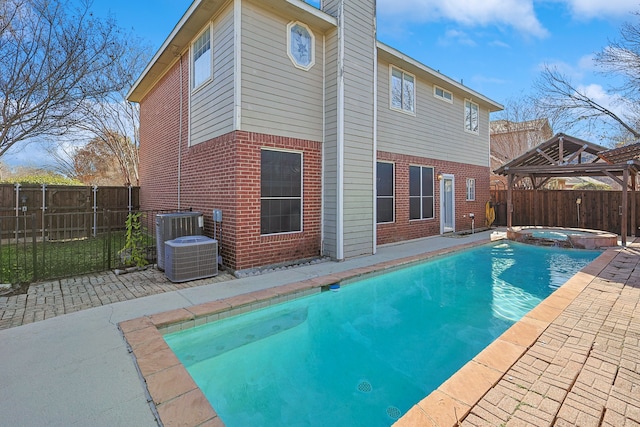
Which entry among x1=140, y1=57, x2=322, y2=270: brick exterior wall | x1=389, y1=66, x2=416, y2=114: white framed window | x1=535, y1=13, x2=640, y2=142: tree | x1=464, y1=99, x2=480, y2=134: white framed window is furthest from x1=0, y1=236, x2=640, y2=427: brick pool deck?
x1=535, y1=13, x2=640, y2=142: tree

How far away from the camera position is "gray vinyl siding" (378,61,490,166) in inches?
349

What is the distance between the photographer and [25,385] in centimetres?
249

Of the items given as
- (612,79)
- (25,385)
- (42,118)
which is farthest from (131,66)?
(612,79)

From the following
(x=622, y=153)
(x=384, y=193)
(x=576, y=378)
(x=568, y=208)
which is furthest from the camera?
(x=568, y=208)

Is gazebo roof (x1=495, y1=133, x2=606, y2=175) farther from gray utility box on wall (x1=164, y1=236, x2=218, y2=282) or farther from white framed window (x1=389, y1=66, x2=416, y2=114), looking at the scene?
gray utility box on wall (x1=164, y1=236, x2=218, y2=282)

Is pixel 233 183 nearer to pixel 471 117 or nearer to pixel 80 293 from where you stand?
pixel 80 293

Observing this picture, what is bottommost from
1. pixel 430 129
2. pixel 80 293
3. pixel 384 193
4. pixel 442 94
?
pixel 80 293

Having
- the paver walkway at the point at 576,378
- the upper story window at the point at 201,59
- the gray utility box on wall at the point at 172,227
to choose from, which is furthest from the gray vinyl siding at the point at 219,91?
the paver walkway at the point at 576,378

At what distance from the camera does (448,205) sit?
11500 millimetres

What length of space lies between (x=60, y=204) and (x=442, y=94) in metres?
13.6

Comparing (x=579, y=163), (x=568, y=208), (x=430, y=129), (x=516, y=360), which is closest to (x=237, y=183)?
(x=516, y=360)

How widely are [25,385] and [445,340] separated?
412cm

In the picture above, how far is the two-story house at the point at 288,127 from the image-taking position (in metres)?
5.96

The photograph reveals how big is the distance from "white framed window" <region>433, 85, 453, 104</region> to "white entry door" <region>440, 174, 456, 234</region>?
268 cm
